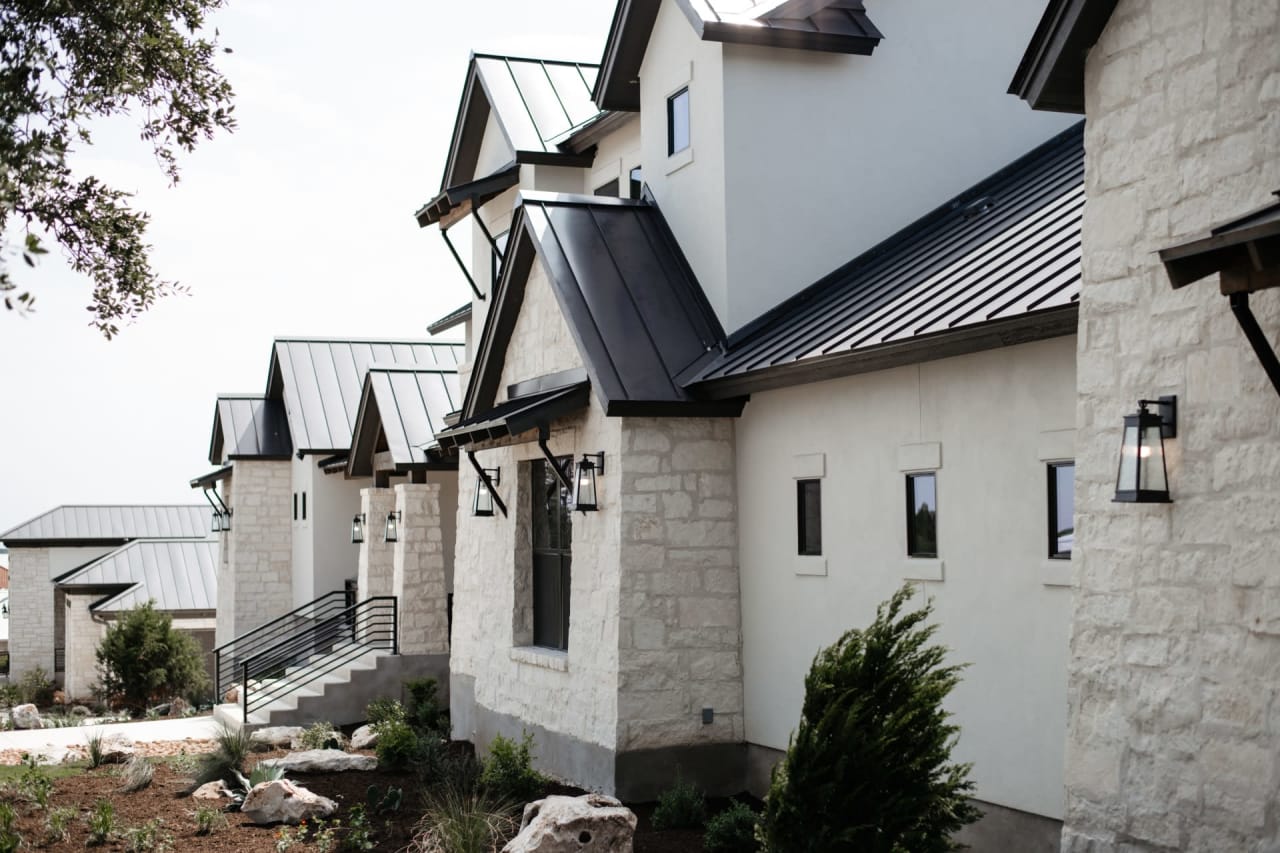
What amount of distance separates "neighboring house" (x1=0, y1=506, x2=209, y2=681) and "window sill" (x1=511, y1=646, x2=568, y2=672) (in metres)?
25.5

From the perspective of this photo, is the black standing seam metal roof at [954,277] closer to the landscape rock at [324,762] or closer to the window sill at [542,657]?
the window sill at [542,657]

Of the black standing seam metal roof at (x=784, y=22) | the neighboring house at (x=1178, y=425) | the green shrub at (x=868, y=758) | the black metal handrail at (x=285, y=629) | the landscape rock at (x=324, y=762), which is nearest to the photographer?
the neighboring house at (x=1178, y=425)

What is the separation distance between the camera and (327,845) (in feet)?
35.1

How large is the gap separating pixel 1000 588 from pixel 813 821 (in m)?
2.62

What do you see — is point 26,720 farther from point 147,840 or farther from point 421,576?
point 147,840

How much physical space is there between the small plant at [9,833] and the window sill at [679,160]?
28.0 feet

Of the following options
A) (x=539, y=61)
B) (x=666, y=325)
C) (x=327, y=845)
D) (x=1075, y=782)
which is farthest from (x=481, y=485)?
(x=1075, y=782)

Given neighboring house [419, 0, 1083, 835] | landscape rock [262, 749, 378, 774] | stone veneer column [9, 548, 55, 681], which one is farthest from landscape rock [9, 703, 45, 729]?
stone veneer column [9, 548, 55, 681]

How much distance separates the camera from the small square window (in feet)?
45.6

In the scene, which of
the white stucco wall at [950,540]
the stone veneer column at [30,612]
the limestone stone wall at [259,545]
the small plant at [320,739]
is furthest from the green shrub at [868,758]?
the stone veneer column at [30,612]

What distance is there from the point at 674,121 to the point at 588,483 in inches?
167

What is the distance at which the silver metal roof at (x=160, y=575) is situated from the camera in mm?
35031

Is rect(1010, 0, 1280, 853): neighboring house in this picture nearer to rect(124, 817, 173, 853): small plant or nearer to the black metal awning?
the black metal awning

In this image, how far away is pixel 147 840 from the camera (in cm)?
1066
